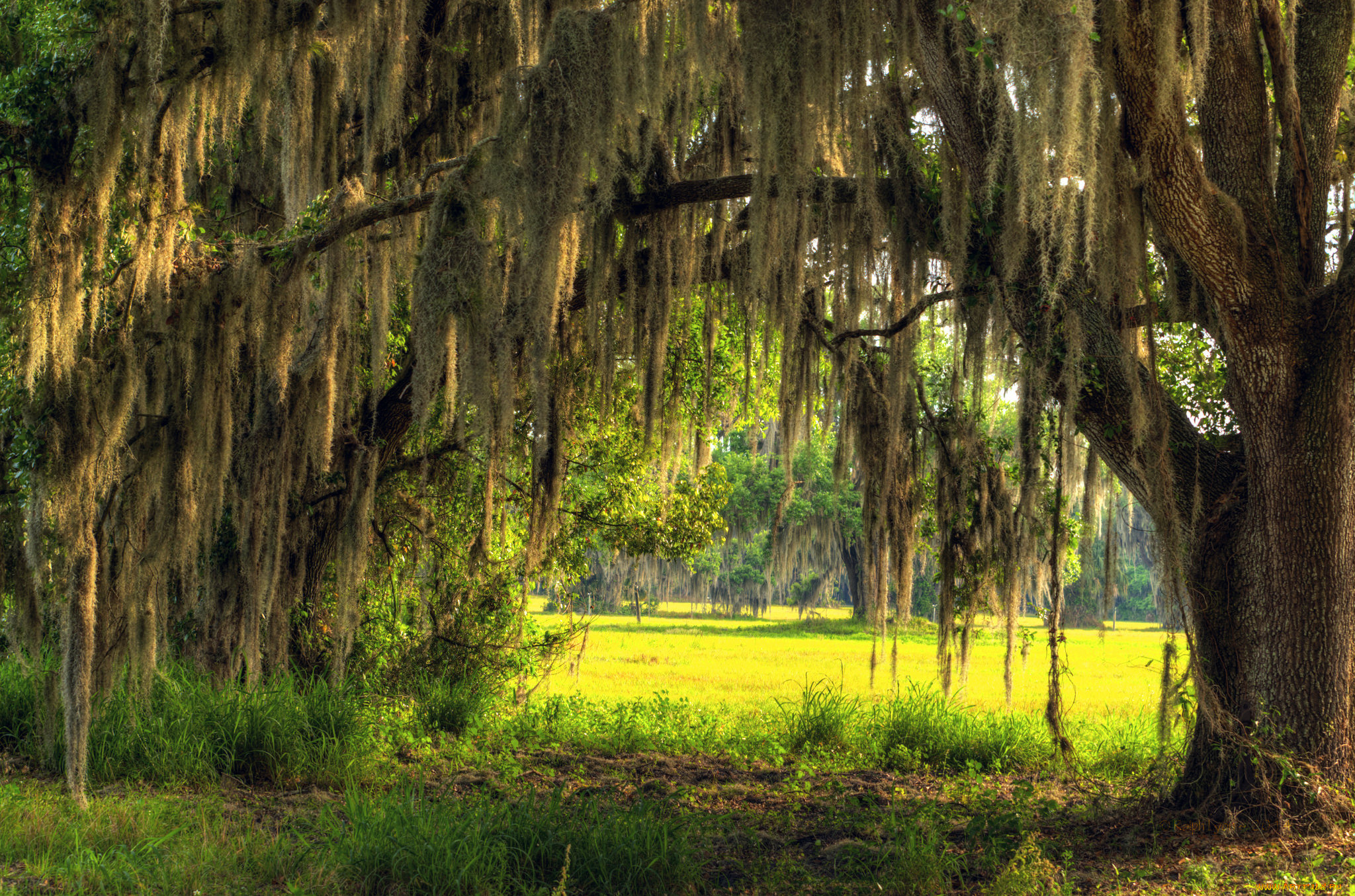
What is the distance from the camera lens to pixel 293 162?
7680 mm

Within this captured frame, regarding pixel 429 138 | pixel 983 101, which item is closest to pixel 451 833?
pixel 983 101

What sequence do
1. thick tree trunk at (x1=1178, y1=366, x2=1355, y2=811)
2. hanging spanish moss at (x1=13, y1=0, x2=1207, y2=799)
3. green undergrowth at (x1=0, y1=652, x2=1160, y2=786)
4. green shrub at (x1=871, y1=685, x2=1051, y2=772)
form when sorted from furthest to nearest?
green shrub at (x1=871, y1=685, x2=1051, y2=772) < green undergrowth at (x1=0, y1=652, x2=1160, y2=786) < hanging spanish moss at (x1=13, y1=0, x2=1207, y2=799) < thick tree trunk at (x1=1178, y1=366, x2=1355, y2=811)

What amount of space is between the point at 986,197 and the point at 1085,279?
0.82 metres

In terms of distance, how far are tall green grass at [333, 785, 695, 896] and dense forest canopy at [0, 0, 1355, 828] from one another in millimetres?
2031

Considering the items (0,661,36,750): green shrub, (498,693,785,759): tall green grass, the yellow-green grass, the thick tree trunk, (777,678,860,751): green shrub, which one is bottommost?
the yellow-green grass

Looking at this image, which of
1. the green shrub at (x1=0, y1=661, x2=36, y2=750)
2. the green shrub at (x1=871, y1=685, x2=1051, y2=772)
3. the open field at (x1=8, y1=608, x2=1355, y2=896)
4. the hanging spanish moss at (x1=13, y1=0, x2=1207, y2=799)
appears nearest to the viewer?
the open field at (x1=8, y1=608, x2=1355, y2=896)

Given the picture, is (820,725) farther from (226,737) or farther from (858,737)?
(226,737)

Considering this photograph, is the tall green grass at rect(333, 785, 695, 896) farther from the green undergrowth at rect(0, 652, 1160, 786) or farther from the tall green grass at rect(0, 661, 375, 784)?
the green undergrowth at rect(0, 652, 1160, 786)

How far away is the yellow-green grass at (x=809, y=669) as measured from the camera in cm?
1349

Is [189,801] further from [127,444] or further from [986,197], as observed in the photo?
[986,197]

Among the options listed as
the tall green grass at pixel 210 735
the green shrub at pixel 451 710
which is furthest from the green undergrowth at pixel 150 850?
the green shrub at pixel 451 710

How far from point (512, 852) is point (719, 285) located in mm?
4573

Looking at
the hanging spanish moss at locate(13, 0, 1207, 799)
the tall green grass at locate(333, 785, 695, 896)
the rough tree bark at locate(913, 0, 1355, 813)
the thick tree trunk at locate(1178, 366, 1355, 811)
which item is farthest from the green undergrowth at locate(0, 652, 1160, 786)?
the tall green grass at locate(333, 785, 695, 896)

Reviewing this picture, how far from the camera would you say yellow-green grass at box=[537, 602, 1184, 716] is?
1349cm
